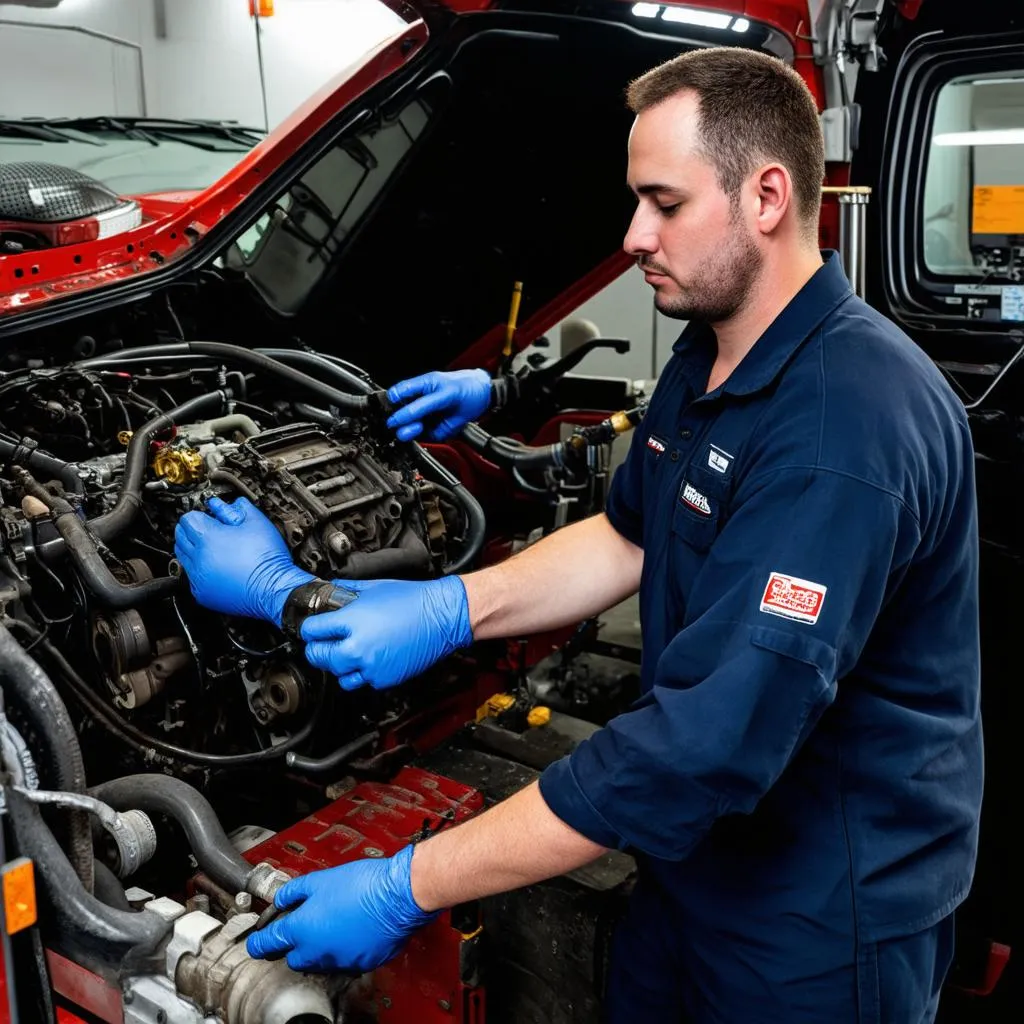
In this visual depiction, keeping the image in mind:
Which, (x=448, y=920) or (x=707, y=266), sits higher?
(x=707, y=266)

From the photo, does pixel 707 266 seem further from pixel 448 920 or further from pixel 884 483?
pixel 448 920

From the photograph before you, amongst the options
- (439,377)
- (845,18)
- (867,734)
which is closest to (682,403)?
(867,734)

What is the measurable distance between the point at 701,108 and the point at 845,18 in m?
1.53

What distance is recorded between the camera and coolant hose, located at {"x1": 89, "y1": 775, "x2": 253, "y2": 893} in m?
1.54

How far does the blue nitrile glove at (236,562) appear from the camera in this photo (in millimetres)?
1758

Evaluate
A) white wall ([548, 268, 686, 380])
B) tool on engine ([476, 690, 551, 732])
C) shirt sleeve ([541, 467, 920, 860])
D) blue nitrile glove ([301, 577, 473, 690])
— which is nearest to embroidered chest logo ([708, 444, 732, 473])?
shirt sleeve ([541, 467, 920, 860])

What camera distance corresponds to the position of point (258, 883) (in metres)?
1.50

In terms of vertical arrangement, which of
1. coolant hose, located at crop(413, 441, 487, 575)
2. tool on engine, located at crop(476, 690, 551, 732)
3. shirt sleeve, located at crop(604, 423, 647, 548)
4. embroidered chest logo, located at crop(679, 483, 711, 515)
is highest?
embroidered chest logo, located at crop(679, 483, 711, 515)

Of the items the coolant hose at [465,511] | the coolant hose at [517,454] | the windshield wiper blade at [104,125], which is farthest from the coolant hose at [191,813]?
the windshield wiper blade at [104,125]

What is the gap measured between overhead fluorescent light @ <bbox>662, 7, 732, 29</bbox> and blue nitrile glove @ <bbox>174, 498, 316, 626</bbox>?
5.34ft

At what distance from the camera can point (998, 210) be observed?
2.72m

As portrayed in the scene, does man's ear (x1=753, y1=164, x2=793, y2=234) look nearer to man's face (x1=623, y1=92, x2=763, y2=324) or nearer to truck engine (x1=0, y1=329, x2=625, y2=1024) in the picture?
man's face (x1=623, y1=92, x2=763, y2=324)

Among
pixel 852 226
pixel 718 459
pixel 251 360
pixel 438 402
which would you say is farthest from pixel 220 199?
pixel 718 459

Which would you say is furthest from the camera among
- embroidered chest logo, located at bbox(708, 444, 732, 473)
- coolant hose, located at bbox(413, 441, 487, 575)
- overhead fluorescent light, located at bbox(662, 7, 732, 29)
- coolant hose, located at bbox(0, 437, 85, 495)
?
overhead fluorescent light, located at bbox(662, 7, 732, 29)
